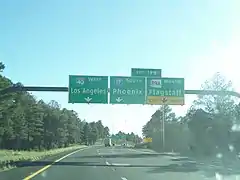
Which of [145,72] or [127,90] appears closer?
[127,90]

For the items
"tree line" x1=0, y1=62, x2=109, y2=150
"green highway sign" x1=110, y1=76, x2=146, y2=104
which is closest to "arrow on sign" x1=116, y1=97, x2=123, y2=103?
"green highway sign" x1=110, y1=76, x2=146, y2=104

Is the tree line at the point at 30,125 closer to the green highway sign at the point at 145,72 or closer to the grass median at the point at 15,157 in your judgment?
the grass median at the point at 15,157

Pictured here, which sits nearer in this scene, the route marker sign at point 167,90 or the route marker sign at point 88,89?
the route marker sign at point 88,89

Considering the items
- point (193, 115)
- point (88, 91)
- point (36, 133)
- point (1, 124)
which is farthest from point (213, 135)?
point (36, 133)

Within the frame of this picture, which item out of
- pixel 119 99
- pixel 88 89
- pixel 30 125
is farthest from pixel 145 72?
pixel 30 125

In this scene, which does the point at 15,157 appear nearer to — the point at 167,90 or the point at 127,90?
the point at 127,90

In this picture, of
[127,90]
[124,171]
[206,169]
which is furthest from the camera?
[127,90]

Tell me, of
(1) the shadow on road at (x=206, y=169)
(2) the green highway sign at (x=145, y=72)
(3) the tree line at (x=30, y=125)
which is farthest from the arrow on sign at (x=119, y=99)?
(3) the tree line at (x=30, y=125)

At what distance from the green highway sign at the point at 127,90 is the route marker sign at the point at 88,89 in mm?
651

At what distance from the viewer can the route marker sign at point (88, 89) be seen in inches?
1561

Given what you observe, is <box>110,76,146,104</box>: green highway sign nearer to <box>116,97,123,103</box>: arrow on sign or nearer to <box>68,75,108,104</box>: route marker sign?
<box>116,97,123,103</box>: arrow on sign

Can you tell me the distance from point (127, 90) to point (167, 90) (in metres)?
3.34

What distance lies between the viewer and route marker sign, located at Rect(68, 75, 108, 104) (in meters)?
39.7

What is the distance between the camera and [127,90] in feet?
132
